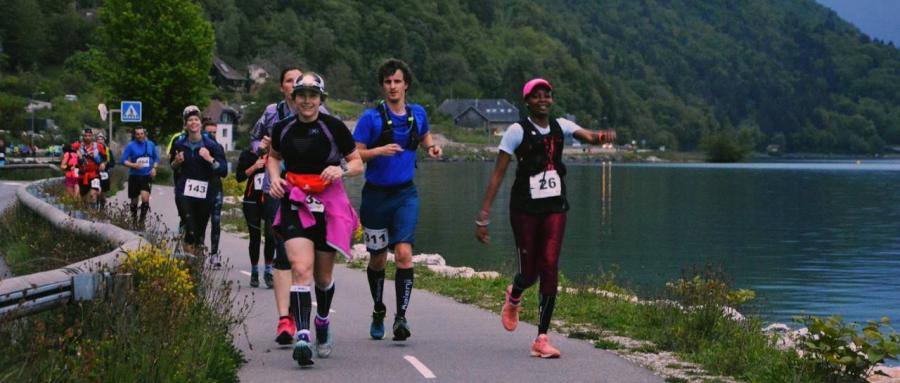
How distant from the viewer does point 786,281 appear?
31.5m

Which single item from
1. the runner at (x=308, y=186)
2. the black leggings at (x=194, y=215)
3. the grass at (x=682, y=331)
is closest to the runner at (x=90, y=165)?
the black leggings at (x=194, y=215)

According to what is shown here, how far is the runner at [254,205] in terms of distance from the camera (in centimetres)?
1459

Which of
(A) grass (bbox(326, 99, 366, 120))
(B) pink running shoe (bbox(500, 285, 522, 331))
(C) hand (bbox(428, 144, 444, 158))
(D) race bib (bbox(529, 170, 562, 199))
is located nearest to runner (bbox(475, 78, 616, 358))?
(D) race bib (bbox(529, 170, 562, 199))

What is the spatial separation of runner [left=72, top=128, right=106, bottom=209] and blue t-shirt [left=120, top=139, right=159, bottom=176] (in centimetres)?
318

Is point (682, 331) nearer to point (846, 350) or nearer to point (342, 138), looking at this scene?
point (846, 350)

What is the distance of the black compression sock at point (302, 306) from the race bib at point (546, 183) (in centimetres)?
206

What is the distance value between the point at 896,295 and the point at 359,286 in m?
16.7

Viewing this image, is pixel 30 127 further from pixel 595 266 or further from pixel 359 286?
pixel 359 286

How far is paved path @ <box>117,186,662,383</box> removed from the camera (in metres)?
9.09

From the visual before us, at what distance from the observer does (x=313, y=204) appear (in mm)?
9328

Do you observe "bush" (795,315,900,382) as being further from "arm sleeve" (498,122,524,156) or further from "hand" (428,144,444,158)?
"hand" (428,144,444,158)

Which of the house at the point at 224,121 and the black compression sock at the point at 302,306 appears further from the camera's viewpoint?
the house at the point at 224,121

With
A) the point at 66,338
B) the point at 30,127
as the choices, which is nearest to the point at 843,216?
the point at 66,338

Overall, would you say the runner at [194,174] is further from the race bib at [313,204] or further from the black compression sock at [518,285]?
the race bib at [313,204]
